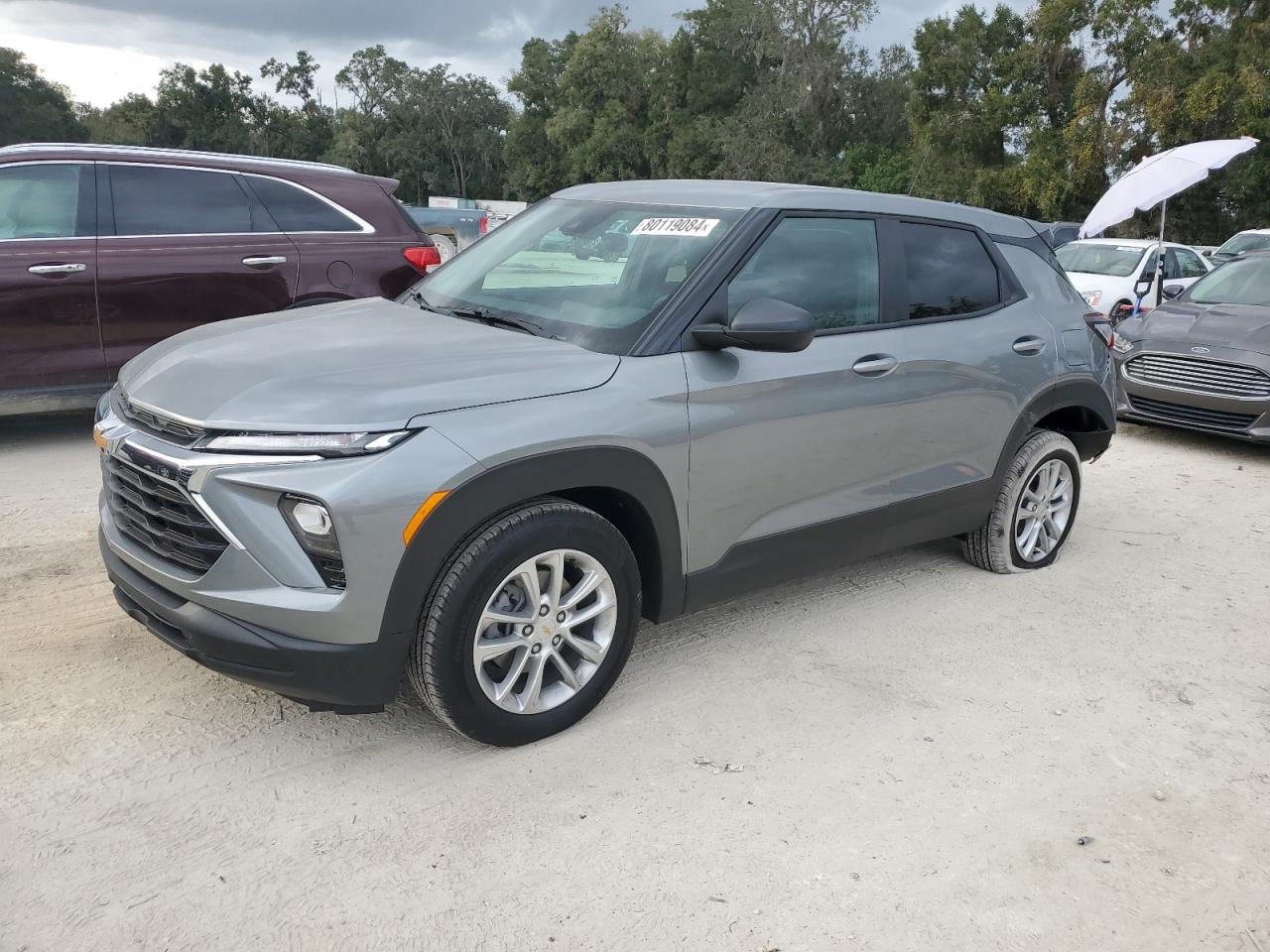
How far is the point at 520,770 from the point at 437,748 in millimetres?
298

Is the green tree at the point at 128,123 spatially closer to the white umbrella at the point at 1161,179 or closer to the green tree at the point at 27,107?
the green tree at the point at 27,107

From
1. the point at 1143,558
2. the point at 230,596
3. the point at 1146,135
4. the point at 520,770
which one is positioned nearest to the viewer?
the point at 230,596

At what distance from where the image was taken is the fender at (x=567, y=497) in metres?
2.77

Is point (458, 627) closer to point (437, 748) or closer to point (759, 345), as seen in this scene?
point (437, 748)

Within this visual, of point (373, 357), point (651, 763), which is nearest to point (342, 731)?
point (651, 763)

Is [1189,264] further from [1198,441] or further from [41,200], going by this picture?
[41,200]

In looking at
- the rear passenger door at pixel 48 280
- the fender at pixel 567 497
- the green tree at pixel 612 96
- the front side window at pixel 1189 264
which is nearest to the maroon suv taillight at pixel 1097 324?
the fender at pixel 567 497

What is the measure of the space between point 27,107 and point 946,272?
89091mm

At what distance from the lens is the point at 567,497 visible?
3219 mm

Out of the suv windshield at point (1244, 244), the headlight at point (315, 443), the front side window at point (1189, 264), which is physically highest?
the suv windshield at point (1244, 244)

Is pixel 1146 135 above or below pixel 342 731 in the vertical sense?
above

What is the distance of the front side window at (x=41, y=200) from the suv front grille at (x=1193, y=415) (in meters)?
7.80

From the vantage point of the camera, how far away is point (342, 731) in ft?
10.7

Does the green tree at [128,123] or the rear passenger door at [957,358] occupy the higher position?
the green tree at [128,123]
